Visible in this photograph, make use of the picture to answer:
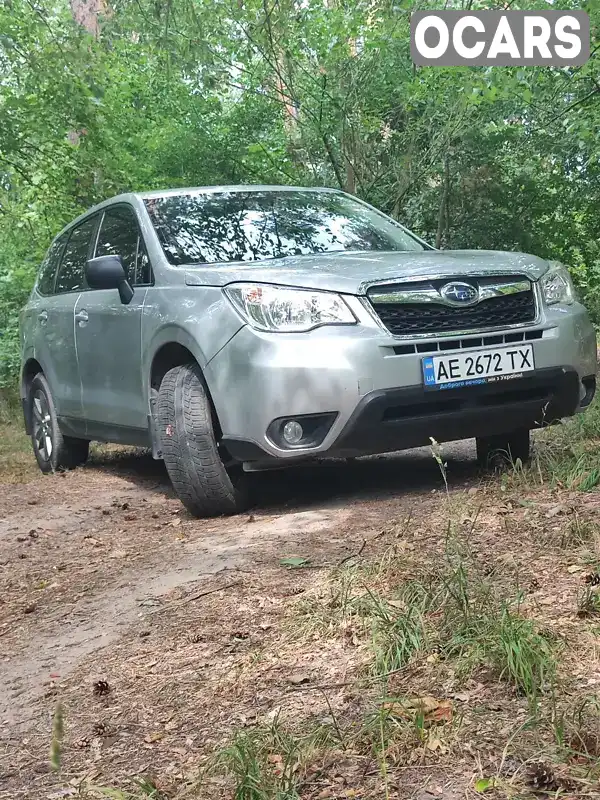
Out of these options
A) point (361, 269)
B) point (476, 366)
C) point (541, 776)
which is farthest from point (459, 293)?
point (541, 776)

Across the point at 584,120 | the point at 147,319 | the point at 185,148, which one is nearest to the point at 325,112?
the point at 185,148

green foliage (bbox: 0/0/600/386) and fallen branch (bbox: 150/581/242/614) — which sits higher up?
green foliage (bbox: 0/0/600/386)

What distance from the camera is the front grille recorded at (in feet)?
14.7

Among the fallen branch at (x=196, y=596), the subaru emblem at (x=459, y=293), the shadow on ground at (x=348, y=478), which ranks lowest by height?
the shadow on ground at (x=348, y=478)

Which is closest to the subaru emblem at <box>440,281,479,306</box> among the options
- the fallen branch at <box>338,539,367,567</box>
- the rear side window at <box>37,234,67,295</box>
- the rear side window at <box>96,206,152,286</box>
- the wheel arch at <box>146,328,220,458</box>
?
the wheel arch at <box>146,328,220,458</box>

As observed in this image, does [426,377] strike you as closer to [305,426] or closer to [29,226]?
[305,426]

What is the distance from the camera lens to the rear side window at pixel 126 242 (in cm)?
557

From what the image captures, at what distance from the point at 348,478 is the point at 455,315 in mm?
1574

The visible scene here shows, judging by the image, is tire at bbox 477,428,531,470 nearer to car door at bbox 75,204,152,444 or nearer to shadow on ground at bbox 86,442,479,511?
shadow on ground at bbox 86,442,479,511

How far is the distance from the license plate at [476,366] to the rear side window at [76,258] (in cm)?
314

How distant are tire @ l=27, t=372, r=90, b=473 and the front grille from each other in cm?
361

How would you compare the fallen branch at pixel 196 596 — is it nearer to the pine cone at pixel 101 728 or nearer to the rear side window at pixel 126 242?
the pine cone at pixel 101 728

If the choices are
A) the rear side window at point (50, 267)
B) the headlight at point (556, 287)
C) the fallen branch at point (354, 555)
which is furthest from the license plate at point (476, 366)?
the rear side window at point (50, 267)

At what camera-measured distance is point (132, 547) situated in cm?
459
